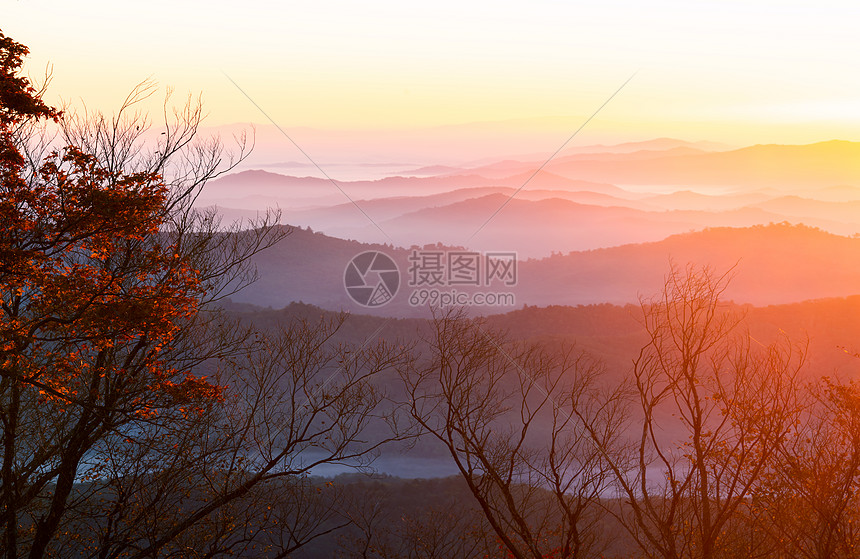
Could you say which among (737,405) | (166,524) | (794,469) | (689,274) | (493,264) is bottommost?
(166,524)

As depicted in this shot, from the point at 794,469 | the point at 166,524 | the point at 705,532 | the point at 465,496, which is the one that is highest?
the point at 794,469

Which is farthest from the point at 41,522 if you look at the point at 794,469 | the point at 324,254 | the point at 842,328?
the point at 324,254

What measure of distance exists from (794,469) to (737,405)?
78.3 inches

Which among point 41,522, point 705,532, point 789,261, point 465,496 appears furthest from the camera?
point 789,261

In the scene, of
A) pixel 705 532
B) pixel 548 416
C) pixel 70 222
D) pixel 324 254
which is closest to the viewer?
pixel 70 222

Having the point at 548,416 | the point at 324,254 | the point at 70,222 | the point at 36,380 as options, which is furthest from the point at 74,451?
the point at 324,254

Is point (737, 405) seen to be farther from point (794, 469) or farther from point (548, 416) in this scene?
point (548, 416)

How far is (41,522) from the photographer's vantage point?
17031mm

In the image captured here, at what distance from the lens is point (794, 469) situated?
52.8 feet

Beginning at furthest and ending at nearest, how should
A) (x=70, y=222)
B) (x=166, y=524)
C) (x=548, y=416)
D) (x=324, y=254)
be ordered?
(x=324, y=254) → (x=548, y=416) → (x=166, y=524) → (x=70, y=222)

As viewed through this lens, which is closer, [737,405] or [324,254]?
[737,405]

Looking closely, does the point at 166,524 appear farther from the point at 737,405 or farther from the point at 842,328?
the point at 842,328

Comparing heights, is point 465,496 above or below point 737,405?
below

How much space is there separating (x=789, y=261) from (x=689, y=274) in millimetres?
172405
